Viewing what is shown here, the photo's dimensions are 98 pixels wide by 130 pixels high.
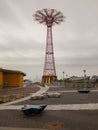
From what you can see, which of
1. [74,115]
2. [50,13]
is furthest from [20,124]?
[50,13]

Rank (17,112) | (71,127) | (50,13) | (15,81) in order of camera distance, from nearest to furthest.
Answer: (71,127) < (17,112) < (15,81) < (50,13)

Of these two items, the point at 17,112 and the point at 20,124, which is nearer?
the point at 20,124

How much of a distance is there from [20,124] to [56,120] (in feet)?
9.82

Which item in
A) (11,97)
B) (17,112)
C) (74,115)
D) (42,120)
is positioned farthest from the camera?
(11,97)

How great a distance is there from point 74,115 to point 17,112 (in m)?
5.96

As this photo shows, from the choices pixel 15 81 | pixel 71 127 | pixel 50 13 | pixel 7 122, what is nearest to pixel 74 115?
pixel 71 127

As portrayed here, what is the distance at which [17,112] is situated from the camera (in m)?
23.0

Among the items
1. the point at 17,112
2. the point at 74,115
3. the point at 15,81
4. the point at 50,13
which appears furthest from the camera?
the point at 50,13

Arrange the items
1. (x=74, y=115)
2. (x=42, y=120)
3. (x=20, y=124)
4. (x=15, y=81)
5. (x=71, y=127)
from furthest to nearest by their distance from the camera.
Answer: (x=15, y=81), (x=74, y=115), (x=42, y=120), (x=20, y=124), (x=71, y=127)

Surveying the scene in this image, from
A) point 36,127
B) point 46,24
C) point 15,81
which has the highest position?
point 46,24

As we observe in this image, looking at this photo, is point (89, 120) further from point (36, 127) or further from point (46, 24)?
point (46, 24)

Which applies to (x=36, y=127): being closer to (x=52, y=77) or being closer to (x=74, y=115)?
(x=74, y=115)

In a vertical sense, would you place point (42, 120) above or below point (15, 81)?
below

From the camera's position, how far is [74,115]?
20.5 m
